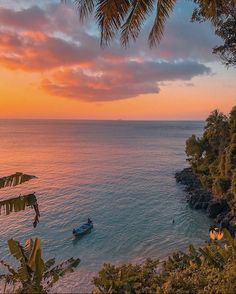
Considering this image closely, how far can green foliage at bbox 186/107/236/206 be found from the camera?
45250 mm

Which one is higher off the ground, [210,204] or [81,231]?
[210,204]

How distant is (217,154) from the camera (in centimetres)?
5450

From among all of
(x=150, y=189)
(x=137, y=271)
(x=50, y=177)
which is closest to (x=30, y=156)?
(x=50, y=177)

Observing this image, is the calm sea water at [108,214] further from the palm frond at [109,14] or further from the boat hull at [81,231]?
the palm frond at [109,14]

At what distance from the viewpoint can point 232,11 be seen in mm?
22938

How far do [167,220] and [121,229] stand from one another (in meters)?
6.48

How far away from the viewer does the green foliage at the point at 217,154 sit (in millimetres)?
45250

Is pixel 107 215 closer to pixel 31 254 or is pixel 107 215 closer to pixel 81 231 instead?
pixel 81 231

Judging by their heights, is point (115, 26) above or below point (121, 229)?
above

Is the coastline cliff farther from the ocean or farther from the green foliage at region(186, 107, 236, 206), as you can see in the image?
the ocean

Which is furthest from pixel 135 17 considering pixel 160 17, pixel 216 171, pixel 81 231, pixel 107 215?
pixel 216 171

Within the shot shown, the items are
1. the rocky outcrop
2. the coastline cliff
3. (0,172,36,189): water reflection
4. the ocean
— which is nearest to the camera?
(0,172,36,189): water reflection

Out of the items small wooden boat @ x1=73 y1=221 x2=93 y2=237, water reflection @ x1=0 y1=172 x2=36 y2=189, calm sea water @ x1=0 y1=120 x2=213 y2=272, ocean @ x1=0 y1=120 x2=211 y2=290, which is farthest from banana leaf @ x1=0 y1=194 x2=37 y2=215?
small wooden boat @ x1=73 y1=221 x2=93 y2=237

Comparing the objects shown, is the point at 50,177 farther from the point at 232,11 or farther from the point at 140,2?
the point at 140,2
